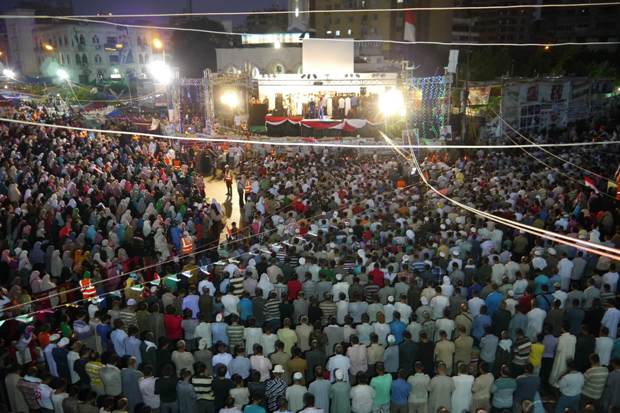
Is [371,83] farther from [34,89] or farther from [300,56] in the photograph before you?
[34,89]

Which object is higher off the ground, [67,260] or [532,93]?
[532,93]

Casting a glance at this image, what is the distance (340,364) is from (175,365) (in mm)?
1903

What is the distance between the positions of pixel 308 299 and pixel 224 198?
8945 mm

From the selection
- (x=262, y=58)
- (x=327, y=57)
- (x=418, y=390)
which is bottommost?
(x=418, y=390)

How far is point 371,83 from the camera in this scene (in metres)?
23.3

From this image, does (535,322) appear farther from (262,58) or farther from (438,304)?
(262,58)

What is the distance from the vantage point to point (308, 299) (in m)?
7.27

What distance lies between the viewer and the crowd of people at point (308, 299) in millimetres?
5234

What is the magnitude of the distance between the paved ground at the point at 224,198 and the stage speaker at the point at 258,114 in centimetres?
586

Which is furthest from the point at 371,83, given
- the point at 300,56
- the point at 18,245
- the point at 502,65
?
the point at 502,65

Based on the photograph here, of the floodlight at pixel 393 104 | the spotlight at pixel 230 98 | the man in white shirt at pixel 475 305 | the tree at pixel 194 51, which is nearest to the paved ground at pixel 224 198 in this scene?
the man in white shirt at pixel 475 305

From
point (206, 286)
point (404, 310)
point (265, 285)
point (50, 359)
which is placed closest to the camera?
point (50, 359)

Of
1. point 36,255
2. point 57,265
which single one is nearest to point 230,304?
point 57,265

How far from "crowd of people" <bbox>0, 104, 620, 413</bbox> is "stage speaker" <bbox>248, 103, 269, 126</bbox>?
10.8m
